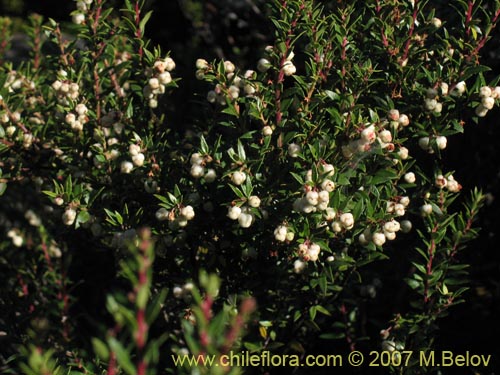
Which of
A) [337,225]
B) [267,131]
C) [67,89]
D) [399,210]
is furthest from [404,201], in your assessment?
[67,89]

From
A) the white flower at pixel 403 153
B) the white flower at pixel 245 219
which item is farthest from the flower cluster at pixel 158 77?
the white flower at pixel 403 153

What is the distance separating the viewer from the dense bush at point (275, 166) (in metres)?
1.90

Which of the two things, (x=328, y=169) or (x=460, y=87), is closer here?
(x=328, y=169)

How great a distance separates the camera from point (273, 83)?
2.04 meters

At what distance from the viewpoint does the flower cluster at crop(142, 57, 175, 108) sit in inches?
79.1

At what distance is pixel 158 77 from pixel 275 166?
1.59 feet

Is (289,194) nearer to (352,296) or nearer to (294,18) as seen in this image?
(294,18)

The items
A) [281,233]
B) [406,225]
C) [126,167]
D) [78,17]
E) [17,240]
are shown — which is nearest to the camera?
[281,233]

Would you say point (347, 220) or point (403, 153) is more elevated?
point (403, 153)

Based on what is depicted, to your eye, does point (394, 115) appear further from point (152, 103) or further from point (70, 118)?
point (70, 118)

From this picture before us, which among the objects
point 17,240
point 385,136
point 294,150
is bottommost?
point 17,240

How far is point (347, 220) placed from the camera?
5.84ft

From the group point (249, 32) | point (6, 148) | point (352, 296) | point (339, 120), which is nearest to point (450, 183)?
point (339, 120)

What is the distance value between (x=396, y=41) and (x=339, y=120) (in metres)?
0.48
